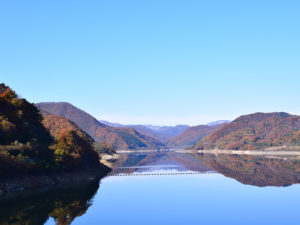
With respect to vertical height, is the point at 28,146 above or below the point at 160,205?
above

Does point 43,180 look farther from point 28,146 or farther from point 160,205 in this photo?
point 160,205

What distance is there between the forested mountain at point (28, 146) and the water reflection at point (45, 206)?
1086 centimetres

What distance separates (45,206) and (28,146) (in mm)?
38330

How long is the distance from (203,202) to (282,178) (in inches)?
2434

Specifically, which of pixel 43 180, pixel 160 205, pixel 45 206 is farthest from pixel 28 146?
pixel 160 205

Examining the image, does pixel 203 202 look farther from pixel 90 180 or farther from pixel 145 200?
pixel 90 180

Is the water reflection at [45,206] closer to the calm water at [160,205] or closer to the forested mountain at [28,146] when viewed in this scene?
the calm water at [160,205]

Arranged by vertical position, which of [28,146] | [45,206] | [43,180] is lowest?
[45,206]

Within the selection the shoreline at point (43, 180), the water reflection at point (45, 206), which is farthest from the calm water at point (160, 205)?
the shoreline at point (43, 180)

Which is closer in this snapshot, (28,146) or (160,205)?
(160,205)

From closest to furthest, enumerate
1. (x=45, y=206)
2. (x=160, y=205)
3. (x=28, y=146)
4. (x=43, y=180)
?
1. (x=45, y=206)
2. (x=160, y=205)
3. (x=43, y=180)
4. (x=28, y=146)

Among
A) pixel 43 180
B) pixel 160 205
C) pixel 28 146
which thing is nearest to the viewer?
pixel 160 205

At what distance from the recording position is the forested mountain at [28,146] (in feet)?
310

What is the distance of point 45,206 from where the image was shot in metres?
72.2
